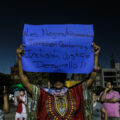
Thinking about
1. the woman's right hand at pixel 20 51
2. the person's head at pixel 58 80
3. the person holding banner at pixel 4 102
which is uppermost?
the woman's right hand at pixel 20 51

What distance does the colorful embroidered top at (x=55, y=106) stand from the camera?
8.61 ft

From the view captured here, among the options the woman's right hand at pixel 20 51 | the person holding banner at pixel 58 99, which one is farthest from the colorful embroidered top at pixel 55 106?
the woman's right hand at pixel 20 51

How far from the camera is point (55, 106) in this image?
2.67 metres

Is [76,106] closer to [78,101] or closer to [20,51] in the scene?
[78,101]

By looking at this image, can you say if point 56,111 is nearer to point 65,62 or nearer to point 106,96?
point 65,62

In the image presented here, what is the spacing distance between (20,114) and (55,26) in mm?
4789

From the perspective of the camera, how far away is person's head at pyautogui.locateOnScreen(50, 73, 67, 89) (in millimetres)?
2762

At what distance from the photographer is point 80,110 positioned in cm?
272

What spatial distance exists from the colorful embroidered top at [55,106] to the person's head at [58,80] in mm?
81

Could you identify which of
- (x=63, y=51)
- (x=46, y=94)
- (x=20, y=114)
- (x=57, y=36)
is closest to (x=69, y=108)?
(x=46, y=94)

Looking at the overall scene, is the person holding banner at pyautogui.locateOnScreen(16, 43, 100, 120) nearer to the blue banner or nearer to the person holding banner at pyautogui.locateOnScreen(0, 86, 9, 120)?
the blue banner

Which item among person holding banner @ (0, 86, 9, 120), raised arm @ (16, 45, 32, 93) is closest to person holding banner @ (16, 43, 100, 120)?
raised arm @ (16, 45, 32, 93)

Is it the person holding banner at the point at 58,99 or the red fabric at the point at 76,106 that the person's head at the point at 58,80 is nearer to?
the person holding banner at the point at 58,99

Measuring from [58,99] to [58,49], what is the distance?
0.64 m
